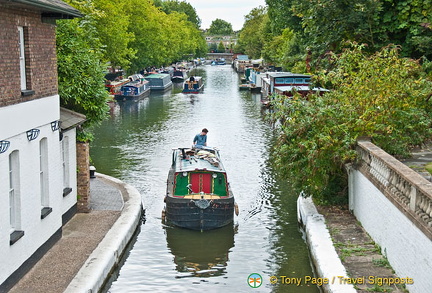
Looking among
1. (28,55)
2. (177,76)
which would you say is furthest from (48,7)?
(177,76)

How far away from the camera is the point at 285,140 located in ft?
63.9

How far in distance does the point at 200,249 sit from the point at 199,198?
1.50 m

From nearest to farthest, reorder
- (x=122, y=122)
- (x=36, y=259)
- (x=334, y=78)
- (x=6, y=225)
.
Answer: (x=6, y=225), (x=36, y=259), (x=334, y=78), (x=122, y=122)

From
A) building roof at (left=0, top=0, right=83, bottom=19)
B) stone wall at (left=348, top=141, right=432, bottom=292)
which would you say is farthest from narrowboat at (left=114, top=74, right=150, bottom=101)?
stone wall at (left=348, top=141, right=432, bottom=292)

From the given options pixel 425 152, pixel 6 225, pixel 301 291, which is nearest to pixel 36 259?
pixel 6 225

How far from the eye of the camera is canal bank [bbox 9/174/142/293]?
13.2 metres

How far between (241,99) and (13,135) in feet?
176

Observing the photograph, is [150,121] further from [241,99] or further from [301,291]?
[301,291]

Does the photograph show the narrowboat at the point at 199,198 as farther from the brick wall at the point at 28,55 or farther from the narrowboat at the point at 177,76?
the narrowboat at the point at 177,76

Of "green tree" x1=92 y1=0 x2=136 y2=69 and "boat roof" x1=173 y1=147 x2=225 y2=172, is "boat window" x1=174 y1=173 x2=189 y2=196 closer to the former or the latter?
"boat roof" x1=173 y1=147 x2=225 y2=172

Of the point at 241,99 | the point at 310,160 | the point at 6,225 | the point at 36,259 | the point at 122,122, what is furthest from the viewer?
the point at 241,99

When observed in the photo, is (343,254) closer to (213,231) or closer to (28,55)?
(213,231)

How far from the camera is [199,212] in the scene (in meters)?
19.1

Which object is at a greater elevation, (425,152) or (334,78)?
(334,78)
